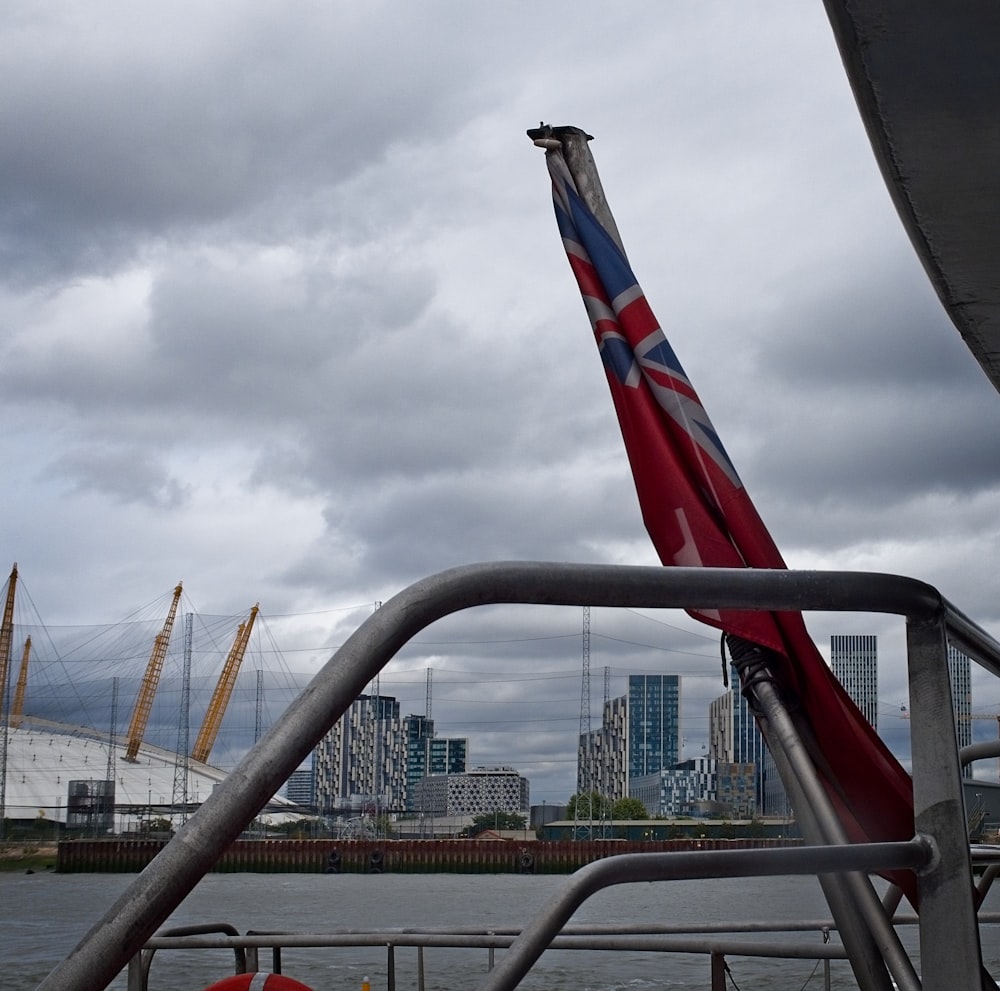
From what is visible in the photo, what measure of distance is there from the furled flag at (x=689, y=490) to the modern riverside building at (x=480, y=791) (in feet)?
566

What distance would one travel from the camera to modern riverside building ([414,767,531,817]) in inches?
7008

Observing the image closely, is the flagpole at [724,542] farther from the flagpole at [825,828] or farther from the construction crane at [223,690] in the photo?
the construction crane at [223,690]

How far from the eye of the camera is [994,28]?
A: 1.42m

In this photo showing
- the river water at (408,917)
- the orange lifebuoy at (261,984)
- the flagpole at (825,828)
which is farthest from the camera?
the river water at (408,917)

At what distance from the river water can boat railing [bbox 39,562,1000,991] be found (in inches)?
13.9

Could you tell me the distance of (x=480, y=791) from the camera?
604 feet

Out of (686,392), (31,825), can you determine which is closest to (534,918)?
(686,392)

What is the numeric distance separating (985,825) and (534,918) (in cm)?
309

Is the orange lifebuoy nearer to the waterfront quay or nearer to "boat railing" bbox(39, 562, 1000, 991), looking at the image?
"boat railing" bbox(39, 562, 1000, 991)

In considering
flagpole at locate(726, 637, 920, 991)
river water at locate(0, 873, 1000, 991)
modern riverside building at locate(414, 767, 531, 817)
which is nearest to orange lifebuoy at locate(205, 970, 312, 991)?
river water at locate(0, 873, 1000, 991)

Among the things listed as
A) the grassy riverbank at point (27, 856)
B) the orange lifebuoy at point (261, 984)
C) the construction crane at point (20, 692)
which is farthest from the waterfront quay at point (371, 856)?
the orange lifebuoy at point (261, 984)

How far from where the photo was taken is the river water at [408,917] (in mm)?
21594

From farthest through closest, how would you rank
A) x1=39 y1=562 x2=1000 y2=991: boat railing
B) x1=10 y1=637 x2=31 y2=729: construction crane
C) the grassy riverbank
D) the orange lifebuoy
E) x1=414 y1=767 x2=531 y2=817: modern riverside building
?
x1=414 y1=767 x2=531 y2=817: modern riverside building
x1=10 y1=637 x2=31 y2=729: construction crane
the grassy riverbank
the orange lifebuoy
x1=39 y1=562 x2=1000 y2=991: boat railing

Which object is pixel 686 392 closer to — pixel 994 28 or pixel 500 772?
pixel 994 28
